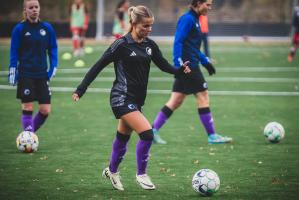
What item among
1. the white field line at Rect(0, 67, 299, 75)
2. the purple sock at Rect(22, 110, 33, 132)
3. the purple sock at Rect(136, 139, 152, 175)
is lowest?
the white field line at Rect(0, 67, 299, 75)

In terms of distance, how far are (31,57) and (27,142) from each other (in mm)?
1286

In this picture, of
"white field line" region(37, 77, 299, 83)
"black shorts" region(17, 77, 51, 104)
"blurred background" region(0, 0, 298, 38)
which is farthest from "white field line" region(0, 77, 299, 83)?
"blurred background" region(0, 0, 298, 38)

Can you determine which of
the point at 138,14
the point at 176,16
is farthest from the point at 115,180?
the point at 176,16

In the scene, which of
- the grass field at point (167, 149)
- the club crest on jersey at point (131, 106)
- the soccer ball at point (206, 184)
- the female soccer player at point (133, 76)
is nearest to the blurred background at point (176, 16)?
the grass field at point (167, 149)

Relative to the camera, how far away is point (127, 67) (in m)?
8.56

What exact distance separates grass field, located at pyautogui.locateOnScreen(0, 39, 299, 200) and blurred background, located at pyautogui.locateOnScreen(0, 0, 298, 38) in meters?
20.5

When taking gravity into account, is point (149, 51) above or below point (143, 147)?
above

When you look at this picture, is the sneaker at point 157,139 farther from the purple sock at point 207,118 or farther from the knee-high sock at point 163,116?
the purple sock at point 207,118

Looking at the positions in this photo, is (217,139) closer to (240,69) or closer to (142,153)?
(142,153)

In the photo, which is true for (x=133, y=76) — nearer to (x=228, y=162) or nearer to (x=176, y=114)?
(x=228, y=162)

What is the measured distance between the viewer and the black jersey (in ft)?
27.8

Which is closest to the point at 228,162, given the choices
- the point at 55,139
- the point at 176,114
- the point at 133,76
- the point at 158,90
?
the point at 133,76

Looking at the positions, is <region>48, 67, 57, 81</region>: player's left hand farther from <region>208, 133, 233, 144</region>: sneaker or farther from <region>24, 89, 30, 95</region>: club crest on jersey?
<region>208, 133, 233, 144</region>: sneaker

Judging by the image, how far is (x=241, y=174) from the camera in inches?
377
